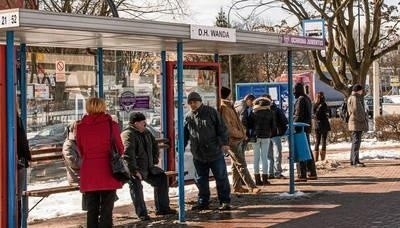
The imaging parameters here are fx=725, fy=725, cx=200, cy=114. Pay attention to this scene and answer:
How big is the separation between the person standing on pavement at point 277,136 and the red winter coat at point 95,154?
5.89 meters

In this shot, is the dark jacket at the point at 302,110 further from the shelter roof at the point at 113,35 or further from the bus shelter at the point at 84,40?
the bus shelter at the point at 84,40

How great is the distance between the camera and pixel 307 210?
10406mm

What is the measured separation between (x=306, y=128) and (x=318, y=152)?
3337 mm

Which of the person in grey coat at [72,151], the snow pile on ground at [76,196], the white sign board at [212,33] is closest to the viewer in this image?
the person in grey coat at [72,151]

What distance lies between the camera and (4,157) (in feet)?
25.9

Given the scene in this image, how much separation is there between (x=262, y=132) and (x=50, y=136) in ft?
12.7

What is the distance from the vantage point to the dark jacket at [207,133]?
10.3 meters

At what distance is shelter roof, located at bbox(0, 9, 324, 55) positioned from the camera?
720 centimetres

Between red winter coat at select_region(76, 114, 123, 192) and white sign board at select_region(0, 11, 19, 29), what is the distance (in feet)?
4.60

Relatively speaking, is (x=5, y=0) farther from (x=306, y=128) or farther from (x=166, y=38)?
(x=306, y=128)

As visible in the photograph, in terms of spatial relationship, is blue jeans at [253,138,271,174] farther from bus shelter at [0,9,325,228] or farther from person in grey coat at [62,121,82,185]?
person in grey coat at [62,121,82,185]

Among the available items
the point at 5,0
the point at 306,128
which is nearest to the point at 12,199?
the point at 5,0

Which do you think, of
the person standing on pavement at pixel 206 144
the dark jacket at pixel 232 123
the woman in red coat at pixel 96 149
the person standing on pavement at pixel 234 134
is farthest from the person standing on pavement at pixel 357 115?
the woman in red coat at pixel 96 149

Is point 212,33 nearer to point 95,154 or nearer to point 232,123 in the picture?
point 95,154
